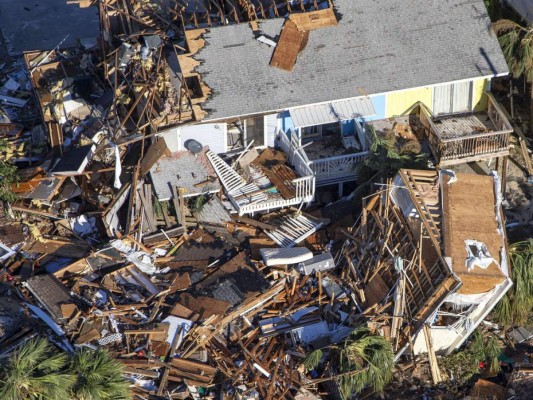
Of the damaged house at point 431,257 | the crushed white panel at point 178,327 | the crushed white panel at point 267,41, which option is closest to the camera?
the damaged house at point 431,257

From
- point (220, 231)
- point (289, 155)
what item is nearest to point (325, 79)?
point (289, 155)

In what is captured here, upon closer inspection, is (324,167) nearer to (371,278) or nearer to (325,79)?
(325,79)

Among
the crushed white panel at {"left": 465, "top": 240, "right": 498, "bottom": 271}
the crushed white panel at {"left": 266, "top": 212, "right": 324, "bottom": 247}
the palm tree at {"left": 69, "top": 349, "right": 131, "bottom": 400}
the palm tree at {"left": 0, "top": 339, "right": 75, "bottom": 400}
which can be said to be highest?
the palm tree at {"left": 0, "top": 339, "right": 75, "bottom": 400}

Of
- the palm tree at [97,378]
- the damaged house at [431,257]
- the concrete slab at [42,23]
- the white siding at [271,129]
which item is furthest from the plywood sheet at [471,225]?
the concrete slab at [42,23]

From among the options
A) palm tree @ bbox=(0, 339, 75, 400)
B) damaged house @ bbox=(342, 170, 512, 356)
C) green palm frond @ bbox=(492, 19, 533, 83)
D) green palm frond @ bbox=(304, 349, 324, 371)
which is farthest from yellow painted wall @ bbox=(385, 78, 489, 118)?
palm tree @ bbox=(0, 339, 75, 400)

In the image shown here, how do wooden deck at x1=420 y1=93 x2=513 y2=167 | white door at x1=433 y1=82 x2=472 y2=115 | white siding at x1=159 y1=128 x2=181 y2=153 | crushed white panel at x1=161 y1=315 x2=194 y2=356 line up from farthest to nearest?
white door at x1=433 y1=82 x2=472 y2=115
white siding at x1=159 y1=128 x2=181 y2=153
wooden deck at x1=420 y1=93 x2=513 y2=167
crushed white panel at x1=161 y1=315 x2=194 y2=356

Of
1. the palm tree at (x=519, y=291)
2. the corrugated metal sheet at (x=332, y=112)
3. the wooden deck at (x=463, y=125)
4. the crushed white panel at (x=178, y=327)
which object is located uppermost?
the corrugated metal sheet at (x=332, y=112)

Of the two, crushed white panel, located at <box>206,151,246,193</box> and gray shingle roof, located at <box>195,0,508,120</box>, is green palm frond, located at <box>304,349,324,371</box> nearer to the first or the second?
crushed white panel, located at <box>206,151,246,193</box>

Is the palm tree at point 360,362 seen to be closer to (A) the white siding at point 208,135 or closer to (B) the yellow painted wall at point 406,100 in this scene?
(A) the white siding at point 208,135
